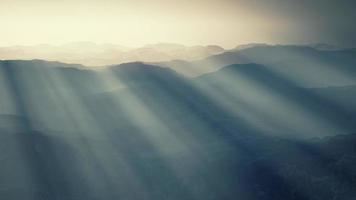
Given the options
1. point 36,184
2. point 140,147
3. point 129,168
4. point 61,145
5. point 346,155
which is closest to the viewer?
point 346,155

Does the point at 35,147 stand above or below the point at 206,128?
above

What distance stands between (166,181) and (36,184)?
43807mm

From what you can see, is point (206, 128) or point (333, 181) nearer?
point (333, 181)

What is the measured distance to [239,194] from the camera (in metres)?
114

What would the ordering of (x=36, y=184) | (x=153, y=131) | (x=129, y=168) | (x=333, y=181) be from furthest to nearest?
1. (x=153, y=131)
2. (x=129, y=168)
3. (x=36, y=184)
4. (x=333, y=181)

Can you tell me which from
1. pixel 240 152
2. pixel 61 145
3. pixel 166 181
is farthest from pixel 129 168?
pixel 240 152

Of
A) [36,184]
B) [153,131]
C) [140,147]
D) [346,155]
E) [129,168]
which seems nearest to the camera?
[346,155]

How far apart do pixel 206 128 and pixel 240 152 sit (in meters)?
47.7

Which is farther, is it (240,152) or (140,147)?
(140,147)

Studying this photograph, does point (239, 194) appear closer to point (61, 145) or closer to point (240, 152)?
point (240, 152)

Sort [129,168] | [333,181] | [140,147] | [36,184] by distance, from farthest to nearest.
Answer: [140,147] < [129,168] < [36,184] < [333,181]

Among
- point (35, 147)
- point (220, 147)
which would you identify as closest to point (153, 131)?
point (220, 147)

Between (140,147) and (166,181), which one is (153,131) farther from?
(166,181)

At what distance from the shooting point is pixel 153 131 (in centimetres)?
18988
